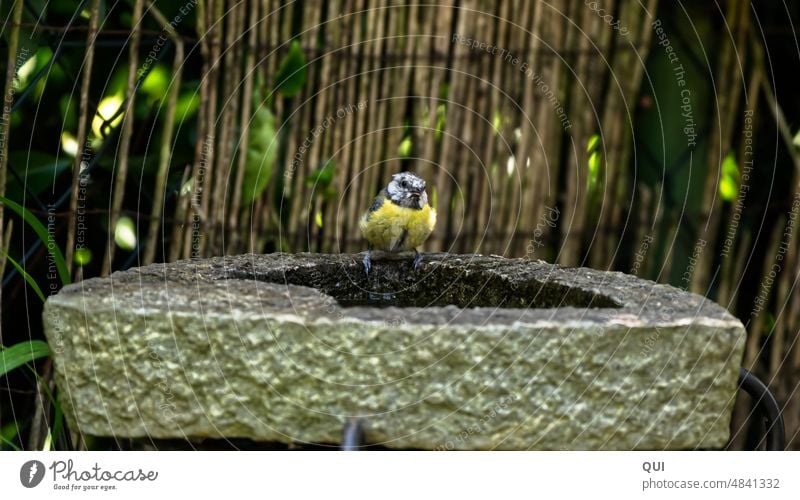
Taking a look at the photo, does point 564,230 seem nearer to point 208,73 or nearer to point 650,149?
point 650,149

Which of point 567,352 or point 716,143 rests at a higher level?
point 716,143

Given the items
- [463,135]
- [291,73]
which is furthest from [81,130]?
[463,135]

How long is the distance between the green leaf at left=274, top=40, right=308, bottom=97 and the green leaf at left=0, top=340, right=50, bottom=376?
107cm

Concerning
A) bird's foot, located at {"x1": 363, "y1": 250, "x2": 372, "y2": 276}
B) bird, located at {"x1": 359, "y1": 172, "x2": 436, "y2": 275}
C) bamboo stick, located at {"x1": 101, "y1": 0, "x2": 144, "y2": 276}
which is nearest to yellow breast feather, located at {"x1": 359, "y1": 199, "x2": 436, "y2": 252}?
bird, located at {"x1": 359, "y1": 172, "x2": 436, "y2": 275}

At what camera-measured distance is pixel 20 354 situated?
1709mm

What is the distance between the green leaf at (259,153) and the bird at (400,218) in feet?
1.67

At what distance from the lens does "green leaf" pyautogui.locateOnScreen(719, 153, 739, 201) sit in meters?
2.74

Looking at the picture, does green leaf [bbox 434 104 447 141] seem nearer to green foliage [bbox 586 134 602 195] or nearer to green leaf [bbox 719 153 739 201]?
green foliage [bbox 586 134 602 195]

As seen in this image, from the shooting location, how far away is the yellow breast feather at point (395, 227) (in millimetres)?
2090

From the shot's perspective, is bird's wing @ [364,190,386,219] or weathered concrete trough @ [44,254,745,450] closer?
weathered concrete trough @ [44,254,745,450]

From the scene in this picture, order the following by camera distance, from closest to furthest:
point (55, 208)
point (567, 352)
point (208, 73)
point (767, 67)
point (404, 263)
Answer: point (567, 352), point (404, 263), point (55, 208), point (208, 73), point (767, 67)

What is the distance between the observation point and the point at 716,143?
8.91 ft

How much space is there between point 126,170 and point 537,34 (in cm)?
113
